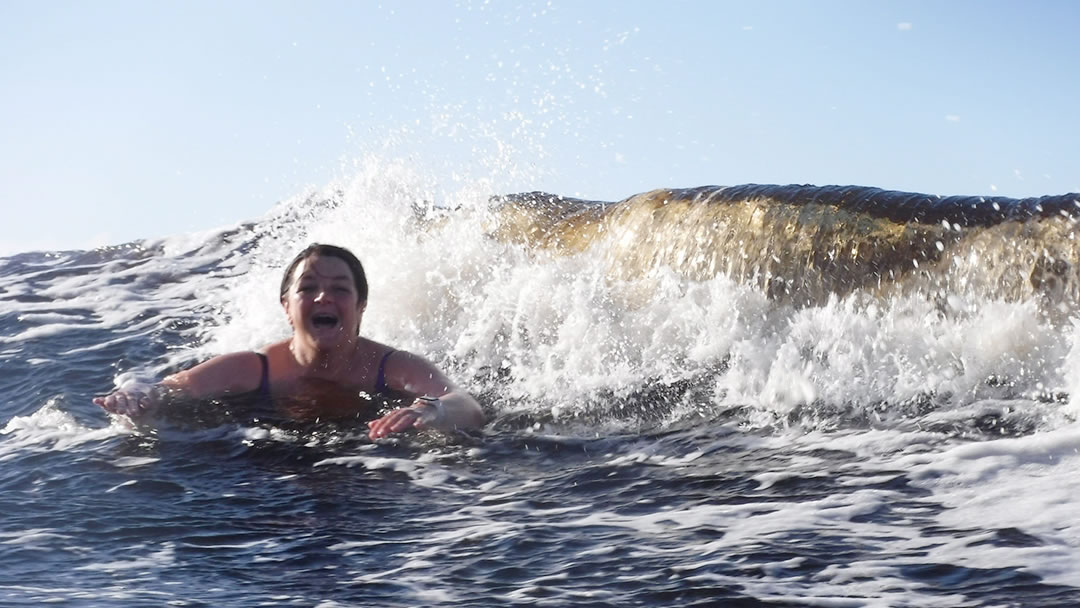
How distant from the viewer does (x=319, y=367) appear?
6.77 meters

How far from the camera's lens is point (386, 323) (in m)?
9.95

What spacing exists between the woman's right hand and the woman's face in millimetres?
934

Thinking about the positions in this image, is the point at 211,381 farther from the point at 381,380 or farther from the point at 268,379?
the point at 381,380

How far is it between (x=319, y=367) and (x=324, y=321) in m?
0.39

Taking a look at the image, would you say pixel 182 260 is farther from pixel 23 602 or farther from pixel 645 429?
pixel 23 602

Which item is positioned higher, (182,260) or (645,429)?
(182,260)

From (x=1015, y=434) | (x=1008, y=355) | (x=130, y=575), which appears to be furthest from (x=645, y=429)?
(x=130, y=575)

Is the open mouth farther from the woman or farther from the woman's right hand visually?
the woman's right hand

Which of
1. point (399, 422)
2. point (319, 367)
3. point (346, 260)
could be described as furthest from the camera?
point (319, 367)

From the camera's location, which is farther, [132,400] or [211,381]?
[211,381]

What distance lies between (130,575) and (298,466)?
1786 mm

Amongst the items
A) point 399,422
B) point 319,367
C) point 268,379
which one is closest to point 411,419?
point 399,422

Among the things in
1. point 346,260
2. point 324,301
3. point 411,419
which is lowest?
point 411,419

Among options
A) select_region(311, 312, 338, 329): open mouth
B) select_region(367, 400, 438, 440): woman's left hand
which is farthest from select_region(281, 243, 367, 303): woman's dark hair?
select_region(367, 400, 438, 440): woman's left hand
